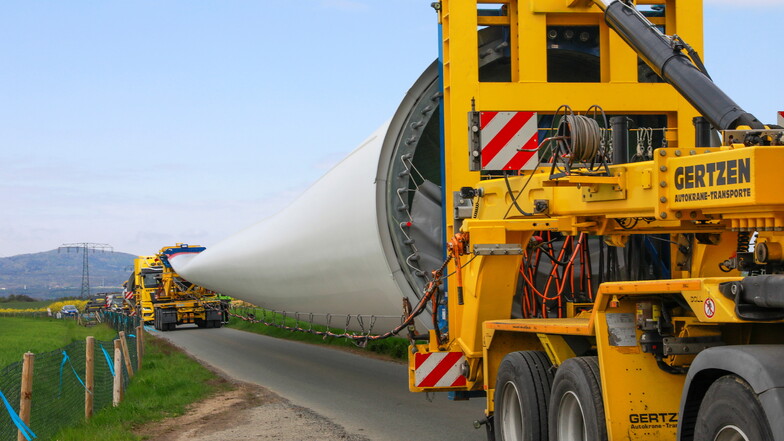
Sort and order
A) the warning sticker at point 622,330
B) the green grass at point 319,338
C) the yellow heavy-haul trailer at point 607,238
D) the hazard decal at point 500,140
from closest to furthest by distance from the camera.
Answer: the yellow heavy-haul trailer at point 607,238, the warning sticker at point 622,330, the hazard decal at point 500,140, the green grass at point 319,338

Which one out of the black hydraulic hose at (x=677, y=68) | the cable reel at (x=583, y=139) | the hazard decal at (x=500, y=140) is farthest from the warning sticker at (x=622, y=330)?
the hazard decal at (x=500, y=140)

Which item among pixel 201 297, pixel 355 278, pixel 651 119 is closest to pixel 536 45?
pixel 651 119

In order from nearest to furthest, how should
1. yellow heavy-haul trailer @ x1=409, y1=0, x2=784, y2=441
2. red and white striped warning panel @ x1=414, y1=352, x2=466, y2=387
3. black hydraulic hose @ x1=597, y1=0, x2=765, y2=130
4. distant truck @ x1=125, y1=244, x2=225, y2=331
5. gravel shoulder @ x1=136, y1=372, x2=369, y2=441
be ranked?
yellow heavy-haul trailer @ x1=409, y1=0, x2=784, y2=441 → black hydraulic hose @ x1=597, y1=0, x2=765, y2=130 → red and white striped warning panel @ x1=414, y1=352, x2=466, y2=387 → gravel shoulder @ x1=136, y1=372, x2=369, y2=441 → distant truck @ x1=125, y1=244, x2=225, y2=331

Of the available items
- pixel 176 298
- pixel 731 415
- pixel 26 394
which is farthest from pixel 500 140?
pixel 176 298

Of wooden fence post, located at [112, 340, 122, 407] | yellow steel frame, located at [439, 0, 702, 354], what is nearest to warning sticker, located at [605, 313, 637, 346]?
yellow steel frame, located at [439, 0, 702, 354]

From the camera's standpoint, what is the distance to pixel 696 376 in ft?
14.9

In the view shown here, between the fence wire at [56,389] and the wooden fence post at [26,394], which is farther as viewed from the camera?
the fence wire at [56,389]

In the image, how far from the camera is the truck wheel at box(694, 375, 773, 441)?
394 centimetres

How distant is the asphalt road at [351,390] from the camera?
1054 cm

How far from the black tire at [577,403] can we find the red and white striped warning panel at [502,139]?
241 centimetres

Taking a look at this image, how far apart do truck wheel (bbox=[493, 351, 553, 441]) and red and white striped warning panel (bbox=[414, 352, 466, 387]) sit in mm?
1238

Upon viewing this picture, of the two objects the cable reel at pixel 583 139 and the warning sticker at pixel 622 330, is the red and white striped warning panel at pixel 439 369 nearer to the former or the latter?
the cable reel at pixel 583 139

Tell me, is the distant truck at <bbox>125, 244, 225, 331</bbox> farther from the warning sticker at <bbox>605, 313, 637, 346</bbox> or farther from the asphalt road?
the warning sticker at <bbox>605, 313, 637, 346</bbox>

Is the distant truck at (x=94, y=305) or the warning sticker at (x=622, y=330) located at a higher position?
the warning sticker at (x=622, y=330)
